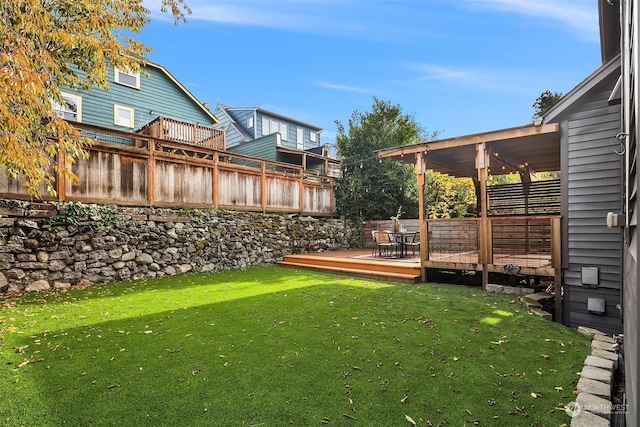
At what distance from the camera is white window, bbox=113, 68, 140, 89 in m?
13.3

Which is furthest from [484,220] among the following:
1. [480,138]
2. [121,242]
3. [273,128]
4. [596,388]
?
[273,128]

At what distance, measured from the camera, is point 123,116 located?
1368cm

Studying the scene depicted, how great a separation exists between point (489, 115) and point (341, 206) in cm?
5195

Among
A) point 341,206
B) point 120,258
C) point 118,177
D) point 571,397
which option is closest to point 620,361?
point 571,397

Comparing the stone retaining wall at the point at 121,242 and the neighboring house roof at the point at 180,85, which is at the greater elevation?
the neighboring house roof at the point at 180,85

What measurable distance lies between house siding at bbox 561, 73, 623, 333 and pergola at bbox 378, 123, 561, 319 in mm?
203

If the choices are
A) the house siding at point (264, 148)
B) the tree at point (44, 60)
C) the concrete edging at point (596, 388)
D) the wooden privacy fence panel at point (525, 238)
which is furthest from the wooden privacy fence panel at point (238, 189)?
the concrete edging at point (596, 388)

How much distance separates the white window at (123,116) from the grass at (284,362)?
33.5 feet

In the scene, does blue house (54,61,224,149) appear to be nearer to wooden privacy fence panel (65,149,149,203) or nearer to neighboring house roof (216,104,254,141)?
wooden privacy fence panel (65,149,149,203)

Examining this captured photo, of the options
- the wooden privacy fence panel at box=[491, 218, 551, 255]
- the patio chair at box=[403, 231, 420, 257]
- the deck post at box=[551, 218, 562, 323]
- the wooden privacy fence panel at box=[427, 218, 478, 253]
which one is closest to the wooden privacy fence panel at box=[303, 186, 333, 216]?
the patio chair at box=[403, 231, 420, 257]

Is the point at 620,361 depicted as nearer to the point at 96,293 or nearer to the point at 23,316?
the point at 23,316

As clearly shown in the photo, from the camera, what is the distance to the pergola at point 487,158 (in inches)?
222

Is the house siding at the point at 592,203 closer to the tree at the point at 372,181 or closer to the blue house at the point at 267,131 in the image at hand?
the tree at the point at 372,181

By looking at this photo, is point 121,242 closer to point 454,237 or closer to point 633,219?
point 633,219
